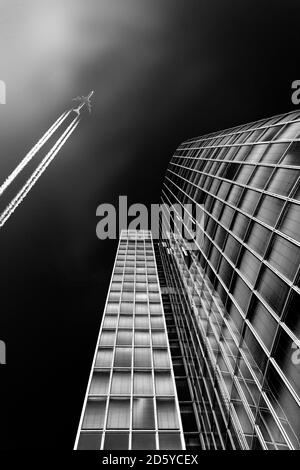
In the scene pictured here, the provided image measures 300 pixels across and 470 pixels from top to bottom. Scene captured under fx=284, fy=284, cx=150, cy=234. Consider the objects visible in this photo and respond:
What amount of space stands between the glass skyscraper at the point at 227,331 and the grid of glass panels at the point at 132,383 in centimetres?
11

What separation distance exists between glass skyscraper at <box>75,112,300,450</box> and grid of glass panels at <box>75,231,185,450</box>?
0.11 metres

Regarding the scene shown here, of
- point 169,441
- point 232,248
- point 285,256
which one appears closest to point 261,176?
point 232,248

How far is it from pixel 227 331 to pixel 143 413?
36.4 feet

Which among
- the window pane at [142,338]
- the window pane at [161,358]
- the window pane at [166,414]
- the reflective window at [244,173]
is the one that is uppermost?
the window pane at [142,338]

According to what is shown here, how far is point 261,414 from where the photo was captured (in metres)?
14.7

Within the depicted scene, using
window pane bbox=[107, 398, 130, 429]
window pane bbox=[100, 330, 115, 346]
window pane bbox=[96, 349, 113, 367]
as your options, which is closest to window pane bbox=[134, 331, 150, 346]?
window pane bbox=[100, 330, 115, 346]

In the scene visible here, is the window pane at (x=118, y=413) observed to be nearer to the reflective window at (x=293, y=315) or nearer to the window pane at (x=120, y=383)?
the window pane at (x=120, y=383)

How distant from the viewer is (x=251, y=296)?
18.1 meters

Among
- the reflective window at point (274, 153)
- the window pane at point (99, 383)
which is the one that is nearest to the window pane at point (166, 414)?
the window pane at point (99, 383)

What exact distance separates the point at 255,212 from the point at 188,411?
23.4 meters

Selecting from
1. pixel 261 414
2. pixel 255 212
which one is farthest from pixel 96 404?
pixel 255 212

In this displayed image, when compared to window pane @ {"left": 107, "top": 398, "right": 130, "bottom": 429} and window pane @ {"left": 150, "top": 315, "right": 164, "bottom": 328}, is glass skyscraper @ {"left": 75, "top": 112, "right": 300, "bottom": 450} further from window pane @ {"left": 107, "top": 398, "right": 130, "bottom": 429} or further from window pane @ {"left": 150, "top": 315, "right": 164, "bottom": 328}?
window pane @ {"left": 150, "top": 315, "right": 164, "bottom": 328}

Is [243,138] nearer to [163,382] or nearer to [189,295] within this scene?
[189,295]

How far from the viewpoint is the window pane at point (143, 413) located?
76.8ft
